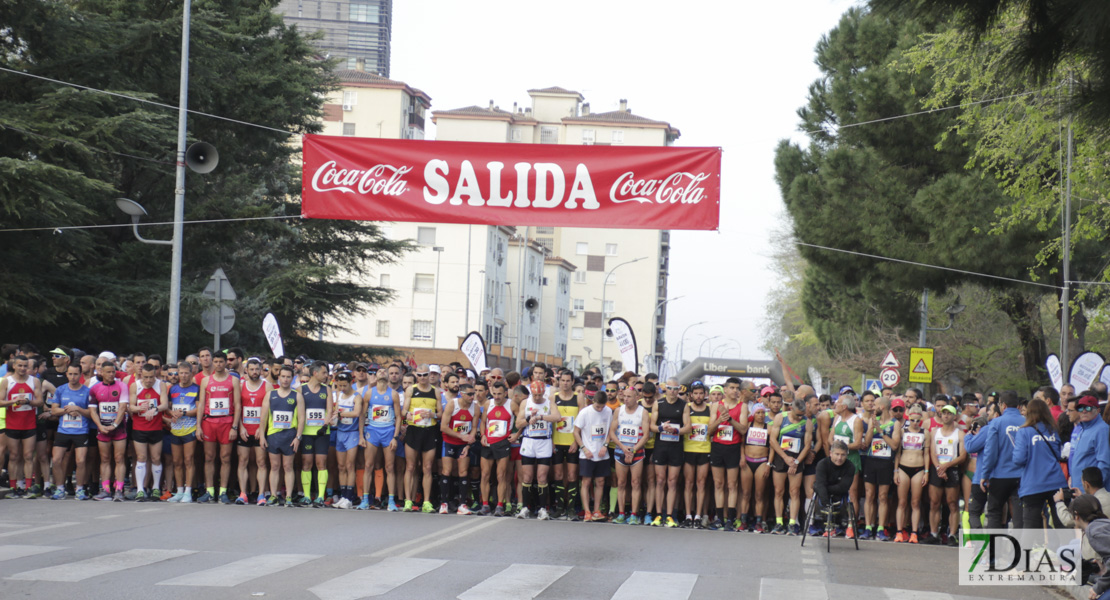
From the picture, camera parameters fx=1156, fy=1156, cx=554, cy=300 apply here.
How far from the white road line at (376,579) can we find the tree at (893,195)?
52.5ft

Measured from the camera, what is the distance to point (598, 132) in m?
114

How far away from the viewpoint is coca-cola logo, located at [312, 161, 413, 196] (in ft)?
52.2

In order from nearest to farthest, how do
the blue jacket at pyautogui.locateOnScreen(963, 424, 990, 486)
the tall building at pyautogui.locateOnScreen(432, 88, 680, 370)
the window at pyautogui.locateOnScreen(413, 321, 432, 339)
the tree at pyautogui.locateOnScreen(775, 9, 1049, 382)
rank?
the blue jacket at pyautogui.locateOnScreen(963, 424, 990, 486) → the tree at pyautogui.locateOnScreen(775, 9, 1049, 382) → the window at pyautogui.locateOnScreen(413, 321, 432, 339) → the tall building at pyautogui.locateOnScreen(432, 88, 680, 370)

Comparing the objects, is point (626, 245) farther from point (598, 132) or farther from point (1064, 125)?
point (1064, 125)

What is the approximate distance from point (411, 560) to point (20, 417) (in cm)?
807

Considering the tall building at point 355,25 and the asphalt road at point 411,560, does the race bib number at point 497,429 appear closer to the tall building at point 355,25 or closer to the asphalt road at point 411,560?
the asphalt road at point 411,560

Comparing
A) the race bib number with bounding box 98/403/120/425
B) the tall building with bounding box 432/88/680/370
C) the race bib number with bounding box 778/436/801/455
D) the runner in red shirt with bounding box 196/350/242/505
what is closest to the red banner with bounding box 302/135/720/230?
the runner in red shirt with bounding box 196/350/242/505

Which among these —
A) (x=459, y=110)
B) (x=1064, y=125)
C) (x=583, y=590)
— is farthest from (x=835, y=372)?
(x=459, y=110)

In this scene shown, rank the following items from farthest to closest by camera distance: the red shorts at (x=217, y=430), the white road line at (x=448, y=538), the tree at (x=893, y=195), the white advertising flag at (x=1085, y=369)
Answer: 1. the tree at (x=893, y=195)
2. the white advertising flag at (x=1085, y=369)
3. the red shorts at (x=217, y=430)
4. the white road line at (x=448, y=538)

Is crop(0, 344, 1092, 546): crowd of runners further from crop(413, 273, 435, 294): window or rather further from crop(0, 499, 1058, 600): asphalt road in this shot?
crop(413, 273, 435, 294): window

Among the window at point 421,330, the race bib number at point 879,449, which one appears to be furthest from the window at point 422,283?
the race bib number at point 879,449

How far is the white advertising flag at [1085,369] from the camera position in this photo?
64.8 ft

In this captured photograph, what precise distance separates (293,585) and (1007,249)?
19.4m

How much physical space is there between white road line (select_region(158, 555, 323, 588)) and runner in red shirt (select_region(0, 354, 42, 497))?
22.9ft
